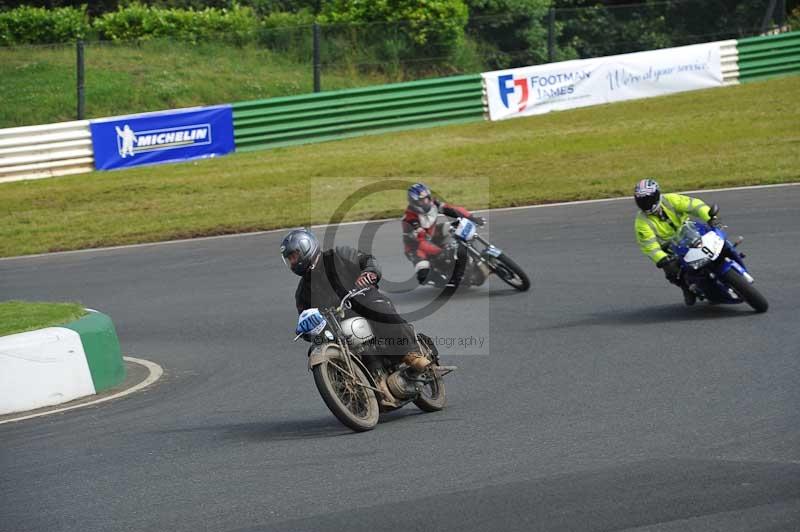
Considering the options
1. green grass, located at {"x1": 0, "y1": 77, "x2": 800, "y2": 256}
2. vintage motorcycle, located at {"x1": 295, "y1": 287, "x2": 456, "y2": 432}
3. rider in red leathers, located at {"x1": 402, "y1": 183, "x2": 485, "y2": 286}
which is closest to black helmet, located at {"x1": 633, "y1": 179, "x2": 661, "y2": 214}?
rider in red leathers, located at {"x1": 402, "y1": 183, "x2": 485, "y2": 286}

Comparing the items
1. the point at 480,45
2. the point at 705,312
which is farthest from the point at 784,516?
the point at 480,45

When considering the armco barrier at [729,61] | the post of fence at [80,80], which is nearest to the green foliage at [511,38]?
the armco barrier at [729,61]

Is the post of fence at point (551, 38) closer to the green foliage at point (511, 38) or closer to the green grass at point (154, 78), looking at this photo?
the green foliage at point (511, 38)

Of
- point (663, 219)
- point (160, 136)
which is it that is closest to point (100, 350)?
point (663, 219)

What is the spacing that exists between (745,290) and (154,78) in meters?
22.3

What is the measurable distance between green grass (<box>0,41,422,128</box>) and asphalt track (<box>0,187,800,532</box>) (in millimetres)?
13959

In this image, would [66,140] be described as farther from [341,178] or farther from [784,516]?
[784,516]

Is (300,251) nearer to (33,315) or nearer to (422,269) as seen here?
Answer: (33,315)

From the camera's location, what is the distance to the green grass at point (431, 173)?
68.4 ft

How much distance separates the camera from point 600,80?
Result: 30.9m

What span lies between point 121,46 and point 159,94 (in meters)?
1.58

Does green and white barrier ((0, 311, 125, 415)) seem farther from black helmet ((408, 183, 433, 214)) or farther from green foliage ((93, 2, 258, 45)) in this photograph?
green foliage ((93, 2, 258, 45))

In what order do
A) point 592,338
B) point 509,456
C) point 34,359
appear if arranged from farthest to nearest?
point 592,338
point 34,359
point 509,456

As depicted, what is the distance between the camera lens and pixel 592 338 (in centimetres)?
1114
